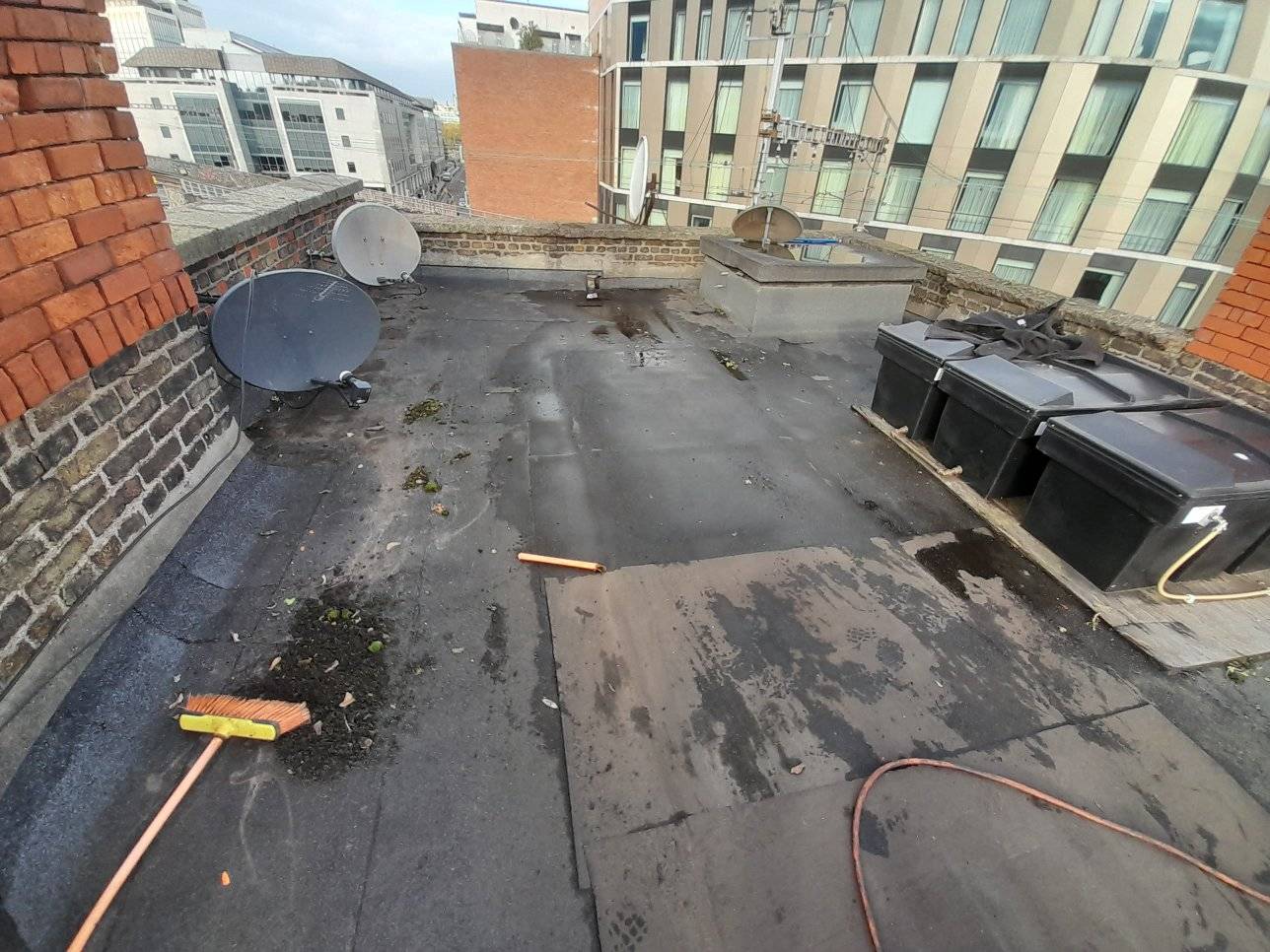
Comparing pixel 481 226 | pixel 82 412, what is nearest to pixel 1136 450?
pixel 82 412

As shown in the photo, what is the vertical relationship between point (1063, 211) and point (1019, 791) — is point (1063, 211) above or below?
above

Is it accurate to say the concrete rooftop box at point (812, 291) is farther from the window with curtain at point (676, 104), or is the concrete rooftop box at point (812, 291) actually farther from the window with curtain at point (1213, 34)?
the window with curtain at point (676, 104)

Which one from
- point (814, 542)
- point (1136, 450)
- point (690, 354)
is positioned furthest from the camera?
point (690, 354)

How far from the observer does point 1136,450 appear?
3041mm

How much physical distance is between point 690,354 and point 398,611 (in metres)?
4.85

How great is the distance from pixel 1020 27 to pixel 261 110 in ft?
218

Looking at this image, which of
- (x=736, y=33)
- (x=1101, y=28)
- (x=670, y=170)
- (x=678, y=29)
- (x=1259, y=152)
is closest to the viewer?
(x=1101, y=28)

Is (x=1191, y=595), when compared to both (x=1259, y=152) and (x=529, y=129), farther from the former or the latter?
(x=529, y=129)

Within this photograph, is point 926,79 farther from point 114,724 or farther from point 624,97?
point 114,724

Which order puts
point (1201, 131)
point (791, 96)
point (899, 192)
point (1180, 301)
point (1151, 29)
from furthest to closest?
point (791, 96) → point (899, 192) → point (1180, 301) → point (1201, 131) → point (1151, 29)

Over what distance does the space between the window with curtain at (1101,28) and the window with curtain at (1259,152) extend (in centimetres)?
543

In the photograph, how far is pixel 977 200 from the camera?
2003cm

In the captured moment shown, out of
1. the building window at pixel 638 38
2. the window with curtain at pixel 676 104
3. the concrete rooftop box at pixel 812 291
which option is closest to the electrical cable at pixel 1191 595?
the concrete rooftop box at pixel 812 291

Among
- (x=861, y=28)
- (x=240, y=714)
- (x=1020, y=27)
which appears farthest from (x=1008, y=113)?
(x=240, y=714)
